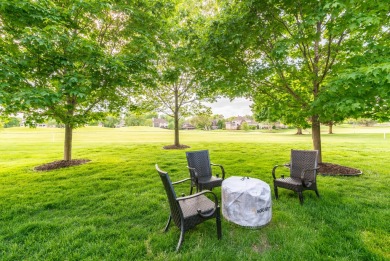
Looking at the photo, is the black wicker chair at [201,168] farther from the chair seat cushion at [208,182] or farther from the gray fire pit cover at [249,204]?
the gray fire pit cover at [249,204]

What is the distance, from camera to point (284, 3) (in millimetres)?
5504

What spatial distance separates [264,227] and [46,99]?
620cm

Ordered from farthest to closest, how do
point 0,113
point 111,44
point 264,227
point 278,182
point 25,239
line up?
point 111,44, point 0,113, point 278,182, point 264,227, point 25,239

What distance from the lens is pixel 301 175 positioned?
434cm

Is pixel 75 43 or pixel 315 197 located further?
pixel 75 43

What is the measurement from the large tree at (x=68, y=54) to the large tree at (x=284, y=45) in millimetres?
3152

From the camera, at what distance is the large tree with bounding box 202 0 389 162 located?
504cm

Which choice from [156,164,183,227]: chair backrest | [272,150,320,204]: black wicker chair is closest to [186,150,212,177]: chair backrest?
[272,150,320,204]: black wicker chair

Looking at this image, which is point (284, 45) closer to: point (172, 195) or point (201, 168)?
point (201, 168)

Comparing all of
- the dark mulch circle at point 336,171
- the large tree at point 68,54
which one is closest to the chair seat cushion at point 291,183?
the dark mulch circle at point 336,171

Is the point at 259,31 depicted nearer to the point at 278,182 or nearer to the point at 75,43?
the point at 278,182

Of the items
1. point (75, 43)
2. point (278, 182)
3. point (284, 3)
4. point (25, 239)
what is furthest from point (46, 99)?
point (284, 3)

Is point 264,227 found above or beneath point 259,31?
beneath

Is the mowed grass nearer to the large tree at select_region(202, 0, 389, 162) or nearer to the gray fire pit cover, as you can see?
the gray fire pit cover
